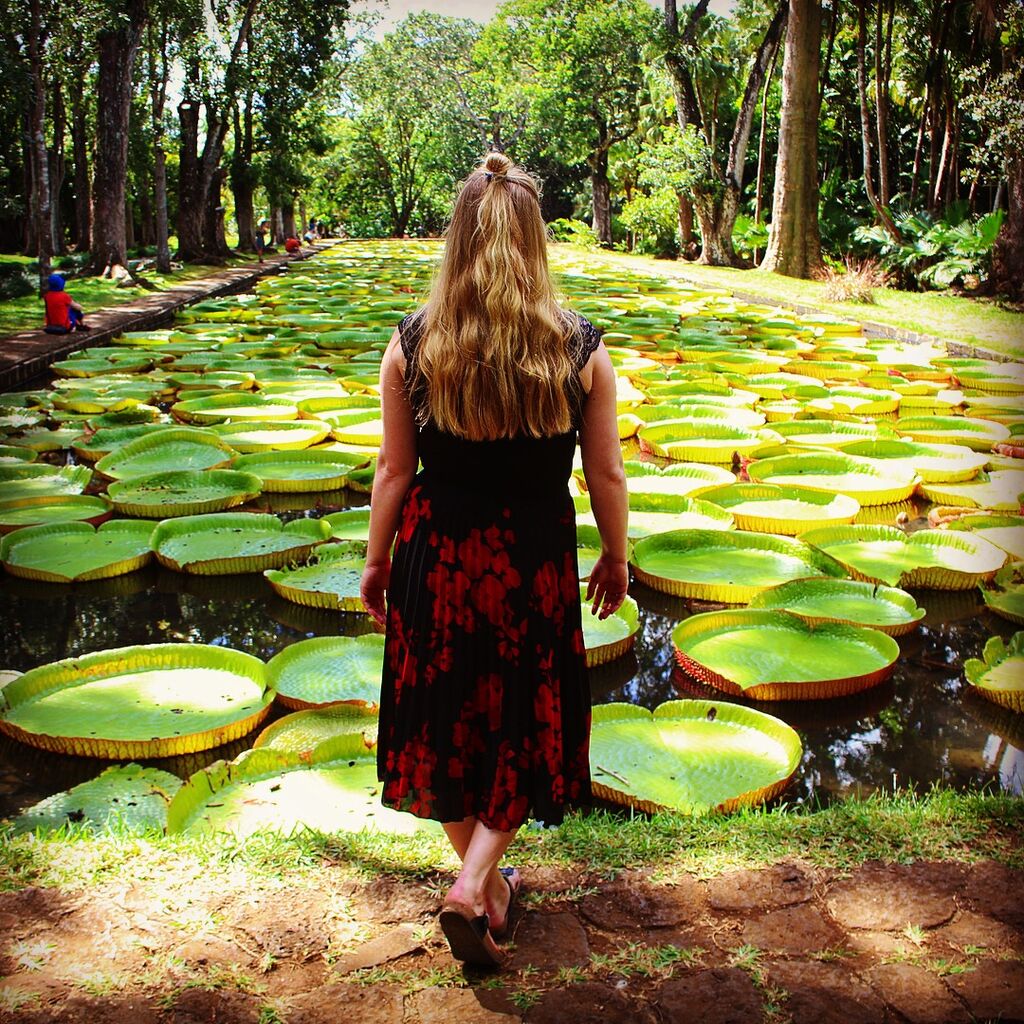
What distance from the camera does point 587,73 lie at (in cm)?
2641

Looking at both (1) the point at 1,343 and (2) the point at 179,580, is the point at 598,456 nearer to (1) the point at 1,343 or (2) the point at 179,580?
(2) the point at 179,580

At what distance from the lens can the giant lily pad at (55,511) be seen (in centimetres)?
445

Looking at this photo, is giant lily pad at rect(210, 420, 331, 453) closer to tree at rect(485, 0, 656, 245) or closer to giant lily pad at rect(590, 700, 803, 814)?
giant lily pad at rect(590, 700, 803, 814)

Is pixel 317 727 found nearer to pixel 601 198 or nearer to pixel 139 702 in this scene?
pixel 139 702

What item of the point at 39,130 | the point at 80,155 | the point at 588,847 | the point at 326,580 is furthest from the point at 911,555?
the point at 80,155

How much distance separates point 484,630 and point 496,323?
548mm

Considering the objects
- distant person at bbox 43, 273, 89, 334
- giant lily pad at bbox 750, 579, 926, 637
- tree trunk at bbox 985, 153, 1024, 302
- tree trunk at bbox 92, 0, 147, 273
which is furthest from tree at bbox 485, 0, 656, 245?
giant lily pad at bbox 750, 579, 926, 637

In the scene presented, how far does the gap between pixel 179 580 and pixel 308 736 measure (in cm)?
160

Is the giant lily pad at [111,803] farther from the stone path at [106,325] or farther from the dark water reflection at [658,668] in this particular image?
the stone path at [106,325]

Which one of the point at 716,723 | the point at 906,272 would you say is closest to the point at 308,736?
the point at 716,723

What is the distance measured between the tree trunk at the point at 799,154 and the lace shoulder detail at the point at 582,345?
48.0 feet

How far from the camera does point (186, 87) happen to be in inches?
738

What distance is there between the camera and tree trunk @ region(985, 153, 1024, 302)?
38.8 feet

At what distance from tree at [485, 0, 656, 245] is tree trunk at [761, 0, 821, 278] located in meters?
10.8
